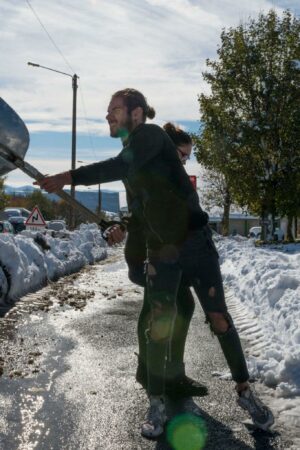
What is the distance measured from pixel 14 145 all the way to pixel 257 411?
6.85 ft

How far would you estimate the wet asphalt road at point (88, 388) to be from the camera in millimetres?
3271

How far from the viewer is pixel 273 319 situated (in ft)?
20.4

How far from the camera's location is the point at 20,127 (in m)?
3.46

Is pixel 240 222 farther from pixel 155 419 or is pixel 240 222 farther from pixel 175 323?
pixel 155 419

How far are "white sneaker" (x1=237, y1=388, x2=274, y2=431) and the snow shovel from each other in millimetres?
Answer: 1312

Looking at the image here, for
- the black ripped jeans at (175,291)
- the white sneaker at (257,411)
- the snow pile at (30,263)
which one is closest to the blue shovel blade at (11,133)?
the black ripped jeans at (175,291)

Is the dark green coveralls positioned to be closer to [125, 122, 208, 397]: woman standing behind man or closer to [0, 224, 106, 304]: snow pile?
[125, 122, 208, 397]: woman standing behind man

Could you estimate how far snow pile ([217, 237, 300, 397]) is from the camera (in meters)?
4.34

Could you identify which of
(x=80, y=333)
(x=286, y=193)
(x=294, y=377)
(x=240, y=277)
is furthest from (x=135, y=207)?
(x=286, y=193)

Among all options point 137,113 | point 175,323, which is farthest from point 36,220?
point 137,113

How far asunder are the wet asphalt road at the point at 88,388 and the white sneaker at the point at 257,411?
6 centimetres

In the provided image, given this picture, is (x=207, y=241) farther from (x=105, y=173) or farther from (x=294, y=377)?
(x=294, y=377)

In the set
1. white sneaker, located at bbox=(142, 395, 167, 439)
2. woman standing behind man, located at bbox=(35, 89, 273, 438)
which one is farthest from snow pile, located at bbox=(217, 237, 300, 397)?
white sneaker, located at bbox=(142, 395, 167, 439)

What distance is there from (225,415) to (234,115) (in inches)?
1066
